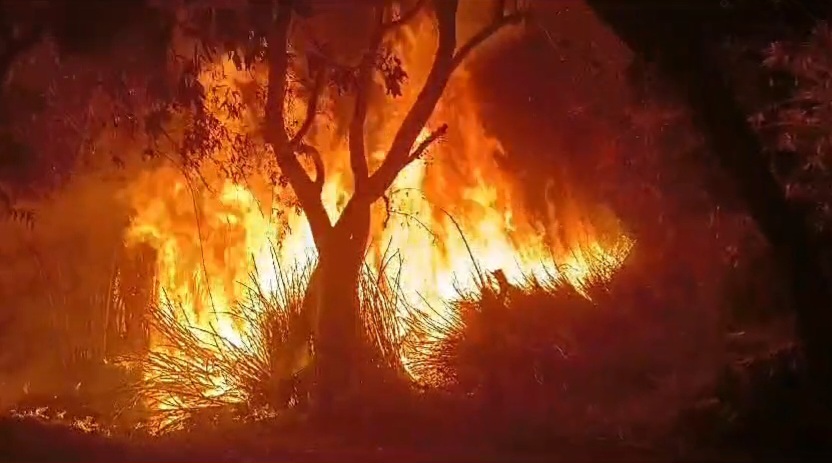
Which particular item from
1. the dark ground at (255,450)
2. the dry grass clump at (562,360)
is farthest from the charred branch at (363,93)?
the dark ground at (255,450)

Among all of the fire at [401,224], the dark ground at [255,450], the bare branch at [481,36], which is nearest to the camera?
the dark ground at [255,450]

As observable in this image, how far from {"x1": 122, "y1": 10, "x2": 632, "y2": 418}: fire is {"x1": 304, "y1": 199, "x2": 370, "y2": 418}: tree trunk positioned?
0.38 metres

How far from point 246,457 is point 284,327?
3.94ft

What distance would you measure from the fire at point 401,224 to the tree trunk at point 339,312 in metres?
0.38

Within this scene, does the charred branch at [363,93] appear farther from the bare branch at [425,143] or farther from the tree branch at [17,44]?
the tree branch at [17,44]

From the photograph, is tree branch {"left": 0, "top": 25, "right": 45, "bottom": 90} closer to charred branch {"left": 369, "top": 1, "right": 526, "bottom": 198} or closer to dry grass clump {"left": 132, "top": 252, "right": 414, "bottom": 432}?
dry grass clump {"left": 132, "top": 252, "right": 414, "bottom": 432}

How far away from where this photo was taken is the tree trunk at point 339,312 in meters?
6.71

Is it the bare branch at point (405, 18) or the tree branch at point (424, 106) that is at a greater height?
the bare branch at point (405, 18)

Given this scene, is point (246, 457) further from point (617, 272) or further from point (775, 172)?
point (775, 172)

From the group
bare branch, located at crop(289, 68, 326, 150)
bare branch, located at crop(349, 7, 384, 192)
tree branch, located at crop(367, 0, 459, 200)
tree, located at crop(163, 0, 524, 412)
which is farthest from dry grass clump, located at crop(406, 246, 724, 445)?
bare branch, located at crop(289, 68, 326, 150)

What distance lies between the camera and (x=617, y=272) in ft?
24.2

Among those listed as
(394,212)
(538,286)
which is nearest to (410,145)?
(394,212)

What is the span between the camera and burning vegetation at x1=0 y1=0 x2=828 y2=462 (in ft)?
21.9

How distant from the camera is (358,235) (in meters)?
7.03
